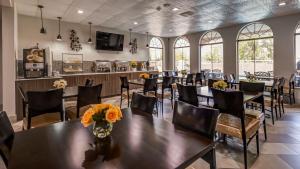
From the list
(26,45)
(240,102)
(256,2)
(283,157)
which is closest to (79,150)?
(240,102)

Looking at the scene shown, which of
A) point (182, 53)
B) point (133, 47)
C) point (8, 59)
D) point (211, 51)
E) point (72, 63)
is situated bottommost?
point (8, 59)

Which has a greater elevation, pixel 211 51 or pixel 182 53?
pixel 182 53

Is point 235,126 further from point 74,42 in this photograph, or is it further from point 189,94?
point 74,42

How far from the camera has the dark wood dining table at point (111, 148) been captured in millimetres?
1005

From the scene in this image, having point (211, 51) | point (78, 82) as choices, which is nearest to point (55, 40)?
point (78, 82)

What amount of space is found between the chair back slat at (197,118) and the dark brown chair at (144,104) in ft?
1.05

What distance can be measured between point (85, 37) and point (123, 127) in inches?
255

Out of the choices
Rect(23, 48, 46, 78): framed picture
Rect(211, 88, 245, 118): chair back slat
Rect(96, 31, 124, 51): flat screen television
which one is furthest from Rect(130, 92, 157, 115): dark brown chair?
Rect(96, 31, 124, 51): flat screen television

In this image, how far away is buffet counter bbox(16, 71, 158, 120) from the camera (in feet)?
15.5

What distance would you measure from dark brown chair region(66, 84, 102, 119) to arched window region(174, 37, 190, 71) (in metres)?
7.09

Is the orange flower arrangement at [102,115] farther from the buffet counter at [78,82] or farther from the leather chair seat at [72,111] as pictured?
the buffet counter at [78,82]

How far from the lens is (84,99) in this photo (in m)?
3.05

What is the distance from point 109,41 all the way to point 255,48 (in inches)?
224

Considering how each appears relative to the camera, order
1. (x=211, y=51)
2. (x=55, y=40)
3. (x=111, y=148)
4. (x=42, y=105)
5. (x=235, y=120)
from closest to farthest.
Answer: (x=111, y=148) → (x=42, y=105) → (x=235, y=120) → (x=55, y=40) → (x=211, y=51)
